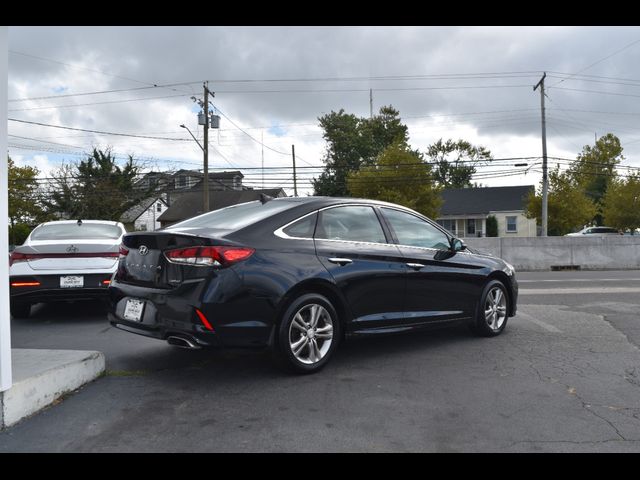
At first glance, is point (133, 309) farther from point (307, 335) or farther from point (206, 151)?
point (206, 151)

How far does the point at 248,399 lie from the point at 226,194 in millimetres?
56663

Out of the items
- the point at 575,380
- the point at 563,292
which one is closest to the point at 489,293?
the point at 575,380

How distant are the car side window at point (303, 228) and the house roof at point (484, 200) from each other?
5087 cm

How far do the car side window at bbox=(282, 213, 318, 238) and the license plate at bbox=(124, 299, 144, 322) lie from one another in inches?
52.8

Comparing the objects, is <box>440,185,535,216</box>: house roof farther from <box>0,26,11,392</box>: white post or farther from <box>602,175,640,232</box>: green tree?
<box>0,26,11,392</box>: white post

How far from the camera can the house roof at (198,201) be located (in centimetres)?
5673

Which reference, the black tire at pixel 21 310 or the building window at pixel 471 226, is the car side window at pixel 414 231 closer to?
the black tire at pixel 21 310

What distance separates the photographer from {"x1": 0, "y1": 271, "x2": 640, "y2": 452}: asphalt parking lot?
3189 millimetres

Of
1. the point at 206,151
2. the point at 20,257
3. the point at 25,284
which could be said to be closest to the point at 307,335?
the point at 25,284

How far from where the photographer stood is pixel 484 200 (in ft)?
A: 182

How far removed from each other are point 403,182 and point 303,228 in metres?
36.3

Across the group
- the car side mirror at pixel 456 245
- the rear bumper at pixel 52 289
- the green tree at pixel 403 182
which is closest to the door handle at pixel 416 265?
the car side mirror at pixel 456 245

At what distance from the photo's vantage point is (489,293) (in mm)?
6184
